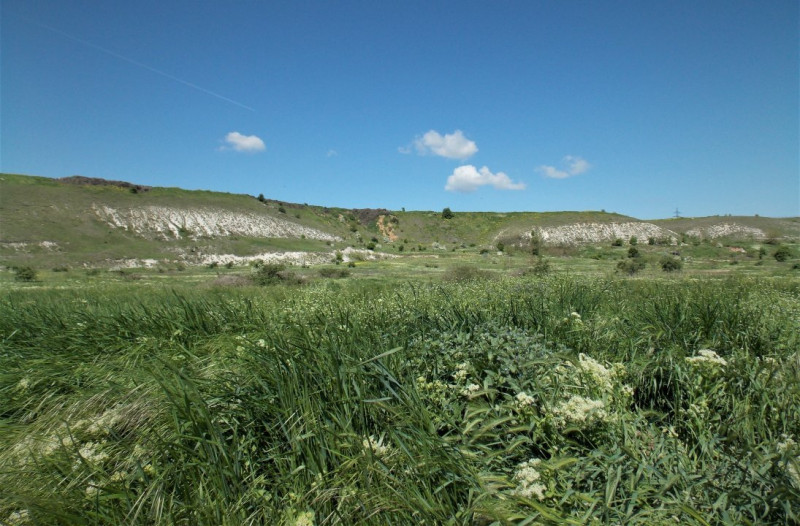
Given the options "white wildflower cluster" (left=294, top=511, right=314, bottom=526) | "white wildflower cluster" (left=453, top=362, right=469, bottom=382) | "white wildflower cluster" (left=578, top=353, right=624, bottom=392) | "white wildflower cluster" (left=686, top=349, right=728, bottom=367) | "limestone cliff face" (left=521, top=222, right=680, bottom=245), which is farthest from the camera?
"limestone cliff face" (left=521, top=222, right=680, bottom=245)

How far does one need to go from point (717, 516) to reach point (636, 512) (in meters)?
0.43

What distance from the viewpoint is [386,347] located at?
4.48 meters

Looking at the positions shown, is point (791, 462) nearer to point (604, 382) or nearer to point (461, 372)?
point (604, 382)

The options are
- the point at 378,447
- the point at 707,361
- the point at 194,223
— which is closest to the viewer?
the point at 378,447

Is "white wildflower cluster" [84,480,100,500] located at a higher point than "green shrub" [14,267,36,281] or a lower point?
higher

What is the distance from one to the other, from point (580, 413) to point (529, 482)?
2.49ft

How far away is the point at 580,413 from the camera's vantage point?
10.2 ft

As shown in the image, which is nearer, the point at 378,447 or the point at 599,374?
the point at 378,447

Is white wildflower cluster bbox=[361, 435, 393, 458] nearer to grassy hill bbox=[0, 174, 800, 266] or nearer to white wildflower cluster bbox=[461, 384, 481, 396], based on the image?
white wildflower cluster bbox=[461, 384, 481, 396]

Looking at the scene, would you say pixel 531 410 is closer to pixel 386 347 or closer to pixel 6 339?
pixel 386 347

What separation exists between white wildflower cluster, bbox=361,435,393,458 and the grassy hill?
5349cm

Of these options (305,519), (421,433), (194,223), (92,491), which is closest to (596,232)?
(194,223)

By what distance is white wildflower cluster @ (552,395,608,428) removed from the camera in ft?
10.1

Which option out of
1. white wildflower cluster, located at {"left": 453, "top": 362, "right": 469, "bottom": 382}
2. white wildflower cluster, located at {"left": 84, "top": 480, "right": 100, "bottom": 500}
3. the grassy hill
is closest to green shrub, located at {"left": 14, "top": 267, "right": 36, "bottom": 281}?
the grassy hill
